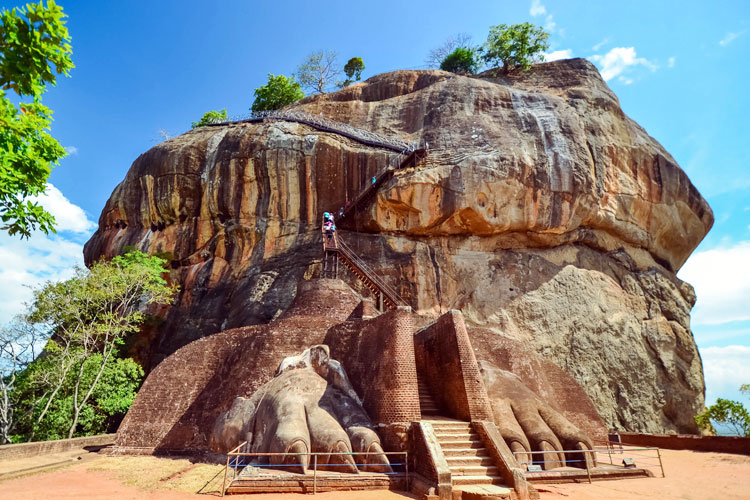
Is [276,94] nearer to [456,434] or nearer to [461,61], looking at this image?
[461,61]

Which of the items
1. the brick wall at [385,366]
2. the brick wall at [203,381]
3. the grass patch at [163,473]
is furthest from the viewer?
the brick wall at [203,381]

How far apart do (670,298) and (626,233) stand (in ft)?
14.6

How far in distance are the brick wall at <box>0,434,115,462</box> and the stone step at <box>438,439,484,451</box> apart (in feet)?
35.1

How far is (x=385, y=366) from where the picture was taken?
912 cm

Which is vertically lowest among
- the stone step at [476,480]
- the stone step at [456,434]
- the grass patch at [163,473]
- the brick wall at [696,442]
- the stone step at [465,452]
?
the grass patch at [163,473]

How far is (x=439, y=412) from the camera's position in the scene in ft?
32.2

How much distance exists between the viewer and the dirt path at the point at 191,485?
7.16 m

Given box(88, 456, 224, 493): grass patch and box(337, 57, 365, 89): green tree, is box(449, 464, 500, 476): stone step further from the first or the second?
box(337, 57, 365, 89): green tree

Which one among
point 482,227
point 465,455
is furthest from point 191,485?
point 482,227

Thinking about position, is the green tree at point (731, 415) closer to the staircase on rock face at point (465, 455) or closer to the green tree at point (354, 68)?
the staircase on rock face at point (465, 455)

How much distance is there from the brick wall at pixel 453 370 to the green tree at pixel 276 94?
33.0 m

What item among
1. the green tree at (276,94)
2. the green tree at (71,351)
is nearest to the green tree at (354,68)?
the green tree at (276,94)

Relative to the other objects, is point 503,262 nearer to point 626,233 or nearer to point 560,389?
point 626,233

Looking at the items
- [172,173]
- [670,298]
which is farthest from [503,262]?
[172,173]
